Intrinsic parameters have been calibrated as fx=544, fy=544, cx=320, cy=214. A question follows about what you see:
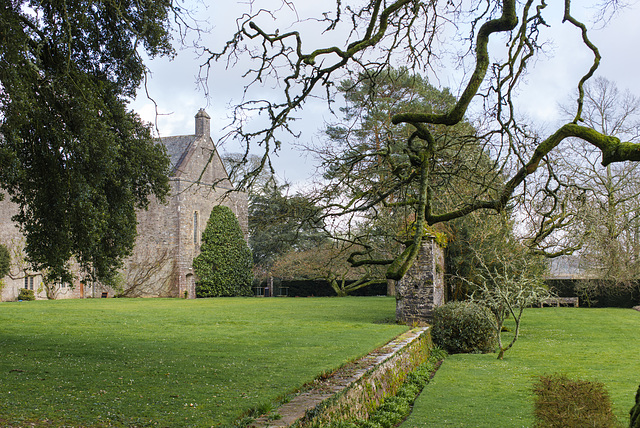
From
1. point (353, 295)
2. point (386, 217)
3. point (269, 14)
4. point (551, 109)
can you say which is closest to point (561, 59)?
point (269, 14)

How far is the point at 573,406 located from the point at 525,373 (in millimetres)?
6115

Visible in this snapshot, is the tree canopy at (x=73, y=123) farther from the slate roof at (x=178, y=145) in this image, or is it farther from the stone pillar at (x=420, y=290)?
the slate roof at (x=178, y=145)

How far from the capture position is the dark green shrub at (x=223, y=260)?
34094 mm

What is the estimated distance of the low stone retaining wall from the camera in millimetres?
5613

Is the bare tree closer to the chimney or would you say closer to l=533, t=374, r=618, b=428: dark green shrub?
l=533, t=374, r=618, b=428: dark green shrub

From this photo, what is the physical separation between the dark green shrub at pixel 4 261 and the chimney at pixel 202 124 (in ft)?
43.5

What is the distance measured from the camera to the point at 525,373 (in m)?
11.0

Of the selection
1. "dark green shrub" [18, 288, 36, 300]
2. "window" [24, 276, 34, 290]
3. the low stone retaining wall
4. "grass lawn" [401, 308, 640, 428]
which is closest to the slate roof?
"window" [24, 276, 34, 290]

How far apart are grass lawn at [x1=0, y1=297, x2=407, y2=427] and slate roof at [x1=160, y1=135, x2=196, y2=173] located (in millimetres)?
19282

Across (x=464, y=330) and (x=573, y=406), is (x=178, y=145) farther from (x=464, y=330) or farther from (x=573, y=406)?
(x=573, y=406)

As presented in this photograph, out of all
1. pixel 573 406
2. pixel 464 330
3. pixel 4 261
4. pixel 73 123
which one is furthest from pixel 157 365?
pixel 4 261

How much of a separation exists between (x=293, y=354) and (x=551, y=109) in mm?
22693

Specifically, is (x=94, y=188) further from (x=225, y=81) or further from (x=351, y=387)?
(x=351, y=387)

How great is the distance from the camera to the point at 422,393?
31.5 ft
